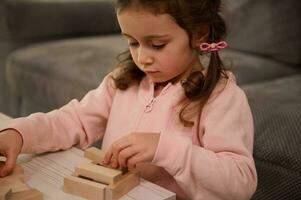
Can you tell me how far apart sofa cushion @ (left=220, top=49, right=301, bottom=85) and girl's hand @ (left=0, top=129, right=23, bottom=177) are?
83cm

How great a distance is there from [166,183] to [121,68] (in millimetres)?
256

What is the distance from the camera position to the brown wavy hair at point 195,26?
855 mm

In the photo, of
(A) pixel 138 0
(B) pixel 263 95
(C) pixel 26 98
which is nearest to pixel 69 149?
(A) pixel 138 0

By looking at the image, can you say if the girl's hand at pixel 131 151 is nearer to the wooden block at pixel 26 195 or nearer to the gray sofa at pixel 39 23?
the wooden block at pixel 26 195

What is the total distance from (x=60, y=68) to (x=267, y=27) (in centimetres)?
68

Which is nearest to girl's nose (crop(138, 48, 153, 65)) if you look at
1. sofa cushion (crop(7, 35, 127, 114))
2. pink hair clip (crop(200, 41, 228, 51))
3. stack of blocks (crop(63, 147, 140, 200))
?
pink hair clip (crop(200, 41, 228, 51))

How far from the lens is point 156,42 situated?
86 centimetres

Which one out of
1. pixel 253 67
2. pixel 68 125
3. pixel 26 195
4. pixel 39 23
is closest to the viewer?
pixel 26 195

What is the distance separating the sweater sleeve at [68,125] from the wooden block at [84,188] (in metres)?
0.18

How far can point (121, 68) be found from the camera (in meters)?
1.02

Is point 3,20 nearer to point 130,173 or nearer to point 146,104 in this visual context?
point 146,104

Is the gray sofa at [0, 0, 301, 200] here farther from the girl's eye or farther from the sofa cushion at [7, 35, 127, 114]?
the girl's eye

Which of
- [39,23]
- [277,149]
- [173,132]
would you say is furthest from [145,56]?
[39,23]

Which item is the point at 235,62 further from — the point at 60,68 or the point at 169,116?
the point at 169,116
